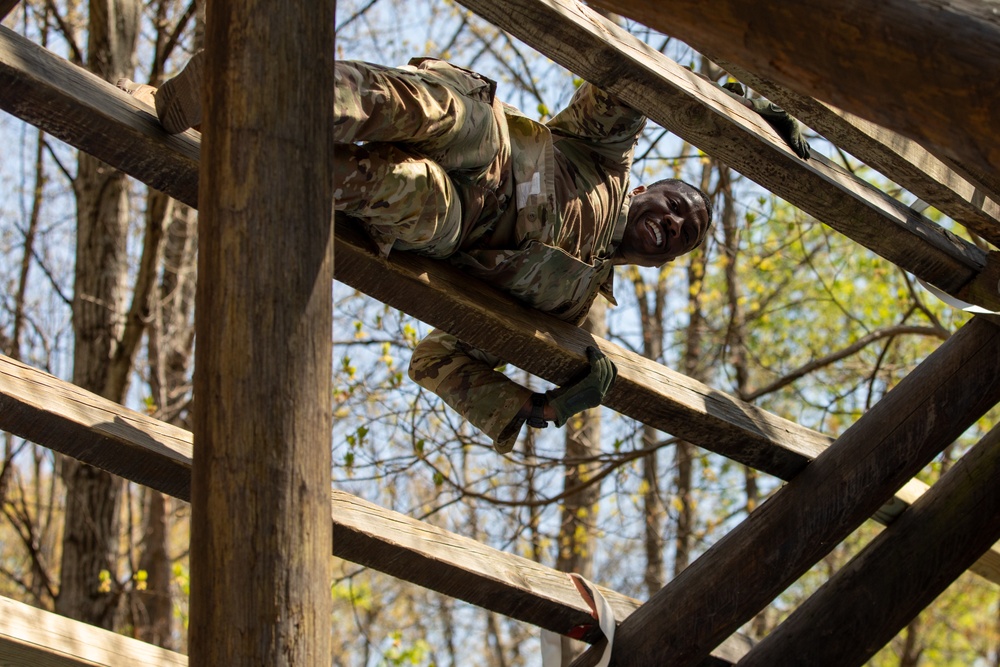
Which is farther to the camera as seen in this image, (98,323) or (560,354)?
(98,323)

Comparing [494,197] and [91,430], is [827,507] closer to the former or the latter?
[494,197]

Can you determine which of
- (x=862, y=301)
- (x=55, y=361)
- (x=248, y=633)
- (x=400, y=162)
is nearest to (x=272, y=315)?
(x=248, y=633)

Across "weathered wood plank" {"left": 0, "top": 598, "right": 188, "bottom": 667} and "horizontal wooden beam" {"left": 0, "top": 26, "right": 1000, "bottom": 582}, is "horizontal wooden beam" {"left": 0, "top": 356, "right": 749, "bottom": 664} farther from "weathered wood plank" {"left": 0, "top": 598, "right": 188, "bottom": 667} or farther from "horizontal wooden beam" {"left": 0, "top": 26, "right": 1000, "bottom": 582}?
"weathered wood plank" {"left": 0, "top": 598, "right": 188, "bottom": 667}

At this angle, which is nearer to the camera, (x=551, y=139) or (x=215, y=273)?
(x=215, y=273)

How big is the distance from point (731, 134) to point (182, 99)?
1.42 m

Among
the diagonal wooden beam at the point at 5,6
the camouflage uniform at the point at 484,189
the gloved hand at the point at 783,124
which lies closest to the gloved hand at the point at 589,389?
the camouflage uniform at the point at 484,189

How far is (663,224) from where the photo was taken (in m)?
3.76

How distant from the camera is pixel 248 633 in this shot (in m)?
2.09

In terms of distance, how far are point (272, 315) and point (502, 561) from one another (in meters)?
1.82

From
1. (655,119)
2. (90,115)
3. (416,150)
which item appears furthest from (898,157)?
(90,115)

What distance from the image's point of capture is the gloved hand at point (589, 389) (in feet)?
10.9

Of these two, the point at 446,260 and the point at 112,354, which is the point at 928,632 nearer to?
the point at 112,354

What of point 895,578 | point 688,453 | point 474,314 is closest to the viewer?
point 474,314

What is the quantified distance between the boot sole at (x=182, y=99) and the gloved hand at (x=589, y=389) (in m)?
1.29
